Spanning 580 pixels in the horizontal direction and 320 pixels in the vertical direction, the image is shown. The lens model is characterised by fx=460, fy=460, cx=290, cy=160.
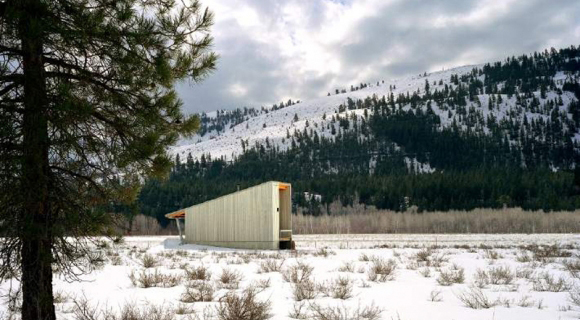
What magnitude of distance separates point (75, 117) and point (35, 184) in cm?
85

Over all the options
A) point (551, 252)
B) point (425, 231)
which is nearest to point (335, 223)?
point (425, 231)

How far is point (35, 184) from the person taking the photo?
472cm

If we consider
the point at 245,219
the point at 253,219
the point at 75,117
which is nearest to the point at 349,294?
the point at 75,117

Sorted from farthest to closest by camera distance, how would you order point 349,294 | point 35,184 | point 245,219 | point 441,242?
point 441,242
point 245,219
point 349,294
point 35,184

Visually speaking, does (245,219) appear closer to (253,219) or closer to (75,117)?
(253,219)

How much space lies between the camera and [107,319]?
568 cm

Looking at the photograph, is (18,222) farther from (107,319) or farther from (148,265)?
(148,265)

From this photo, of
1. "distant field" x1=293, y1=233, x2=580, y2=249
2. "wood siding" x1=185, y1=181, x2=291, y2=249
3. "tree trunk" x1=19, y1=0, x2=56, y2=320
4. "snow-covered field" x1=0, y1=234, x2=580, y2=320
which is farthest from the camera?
"wood siding" x1=185, y1=181, x2=291, y2=249

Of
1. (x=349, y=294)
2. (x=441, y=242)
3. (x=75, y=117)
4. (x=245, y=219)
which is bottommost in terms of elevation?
(x=441, y=242)

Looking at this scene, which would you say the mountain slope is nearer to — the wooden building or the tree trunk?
the wooden building

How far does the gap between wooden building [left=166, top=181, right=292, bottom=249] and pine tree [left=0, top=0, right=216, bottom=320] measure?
1804 cm

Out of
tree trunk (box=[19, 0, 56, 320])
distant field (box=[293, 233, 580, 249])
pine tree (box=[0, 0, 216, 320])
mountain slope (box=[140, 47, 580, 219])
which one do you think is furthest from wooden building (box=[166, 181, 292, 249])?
mountain slope (box=[140, 47, 580, 219])

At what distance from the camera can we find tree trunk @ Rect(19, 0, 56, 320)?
4648 millimetres

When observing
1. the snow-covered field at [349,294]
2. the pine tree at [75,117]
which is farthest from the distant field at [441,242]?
the pine tree at [75,117]
